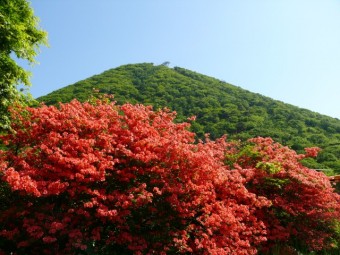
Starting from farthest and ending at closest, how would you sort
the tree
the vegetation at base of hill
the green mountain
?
the green mountain, the tree, the vegetation at base of hill

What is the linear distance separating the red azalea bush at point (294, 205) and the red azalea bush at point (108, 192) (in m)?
1.61

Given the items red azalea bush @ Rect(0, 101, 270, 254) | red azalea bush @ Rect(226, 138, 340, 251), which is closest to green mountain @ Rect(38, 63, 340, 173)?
red azalea bush @ Rect(226, 138, 340, 251)

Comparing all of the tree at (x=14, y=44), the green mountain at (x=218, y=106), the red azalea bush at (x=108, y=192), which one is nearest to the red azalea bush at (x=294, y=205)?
the red azalea bush at (x=108, y=192)

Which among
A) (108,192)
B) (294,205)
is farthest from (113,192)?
(294,205)

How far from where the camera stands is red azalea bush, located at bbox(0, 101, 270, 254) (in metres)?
9.43

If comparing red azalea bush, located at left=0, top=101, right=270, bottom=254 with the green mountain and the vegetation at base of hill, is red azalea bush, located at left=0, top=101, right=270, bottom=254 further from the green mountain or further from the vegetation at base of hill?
the green mountain

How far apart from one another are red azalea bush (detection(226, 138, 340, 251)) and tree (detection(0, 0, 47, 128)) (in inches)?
342

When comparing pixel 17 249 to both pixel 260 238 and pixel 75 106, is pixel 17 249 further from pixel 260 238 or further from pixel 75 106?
pixel 260 238

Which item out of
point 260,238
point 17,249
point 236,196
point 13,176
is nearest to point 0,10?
point 13,176

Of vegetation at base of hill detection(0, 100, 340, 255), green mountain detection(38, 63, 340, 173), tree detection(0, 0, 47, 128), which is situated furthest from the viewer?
green mountain detection(38, 63, 340, 173)

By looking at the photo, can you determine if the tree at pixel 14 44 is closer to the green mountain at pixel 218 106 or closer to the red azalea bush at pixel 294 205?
the red azalea bush at pixel 294 205

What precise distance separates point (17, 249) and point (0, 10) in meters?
8.47

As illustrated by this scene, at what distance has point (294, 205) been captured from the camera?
521 inches

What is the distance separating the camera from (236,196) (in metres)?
12.3
